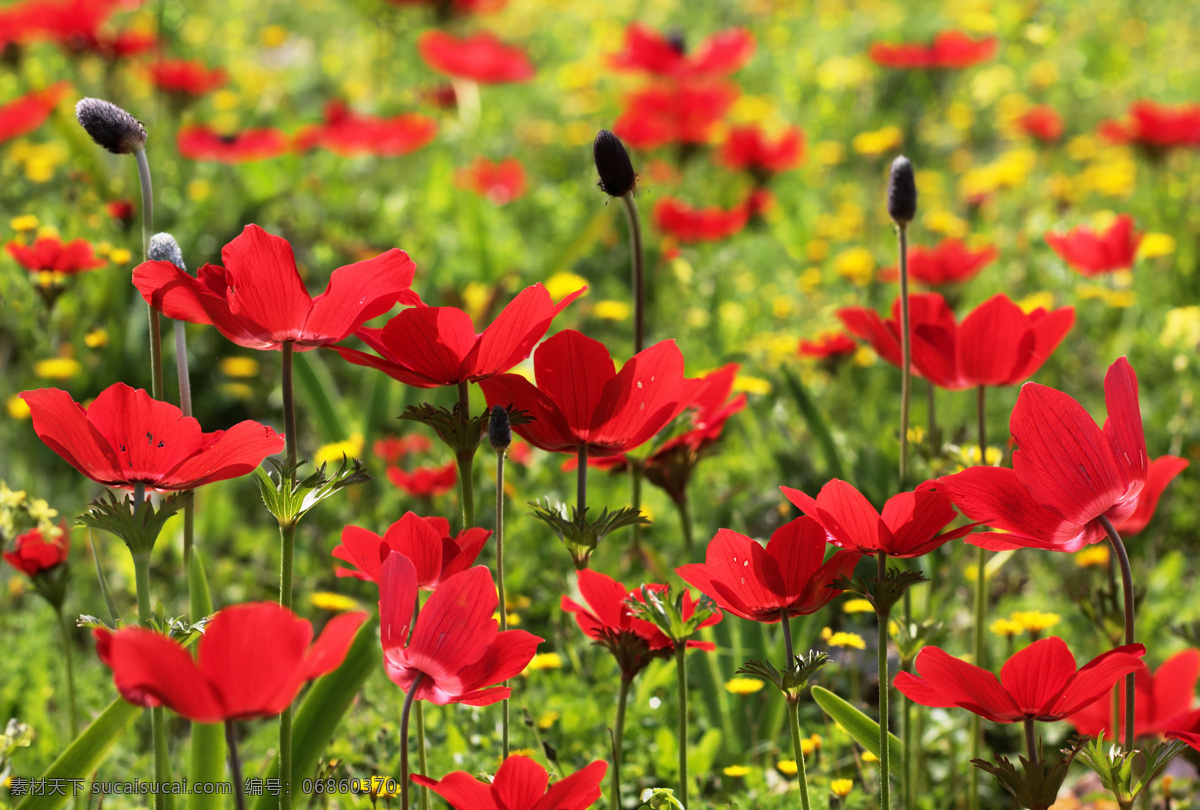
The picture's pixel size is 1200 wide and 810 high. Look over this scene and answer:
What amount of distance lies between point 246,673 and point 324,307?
0.38 m

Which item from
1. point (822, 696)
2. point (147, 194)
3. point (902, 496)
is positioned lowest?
point (822, 696)

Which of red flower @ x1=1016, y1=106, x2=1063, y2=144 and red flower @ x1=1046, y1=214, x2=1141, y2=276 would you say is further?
red flower @ x1=1016, y1=106, x2=1063, y2=144

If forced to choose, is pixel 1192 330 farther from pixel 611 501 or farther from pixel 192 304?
pixel 192 304

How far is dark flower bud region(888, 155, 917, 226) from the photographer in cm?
114

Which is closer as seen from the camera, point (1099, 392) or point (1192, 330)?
point (1192, 330)

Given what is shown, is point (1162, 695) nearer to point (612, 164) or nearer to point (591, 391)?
point (591, 391)

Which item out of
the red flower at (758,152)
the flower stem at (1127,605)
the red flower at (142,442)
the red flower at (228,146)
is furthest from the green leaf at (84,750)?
the red flower at (758,152)

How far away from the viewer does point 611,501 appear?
2.19 metres

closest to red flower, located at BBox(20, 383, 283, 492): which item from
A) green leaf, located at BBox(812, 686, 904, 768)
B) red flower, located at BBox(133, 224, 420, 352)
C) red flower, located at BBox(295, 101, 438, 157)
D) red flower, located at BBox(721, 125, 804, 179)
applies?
red flower, located at BBox(133, 224, 420, 352)

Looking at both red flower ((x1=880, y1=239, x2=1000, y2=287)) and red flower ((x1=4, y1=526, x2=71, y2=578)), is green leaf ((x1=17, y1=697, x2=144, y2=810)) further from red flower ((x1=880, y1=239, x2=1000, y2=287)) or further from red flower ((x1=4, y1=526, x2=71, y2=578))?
red flower ((x1=880, y1=239, x2=1000, y2=287))

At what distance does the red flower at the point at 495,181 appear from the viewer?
350cm

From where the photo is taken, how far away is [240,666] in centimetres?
67

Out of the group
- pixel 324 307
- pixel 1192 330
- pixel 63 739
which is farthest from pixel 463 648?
pixel 1192 330

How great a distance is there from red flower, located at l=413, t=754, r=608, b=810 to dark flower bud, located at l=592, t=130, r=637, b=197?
529 mm
